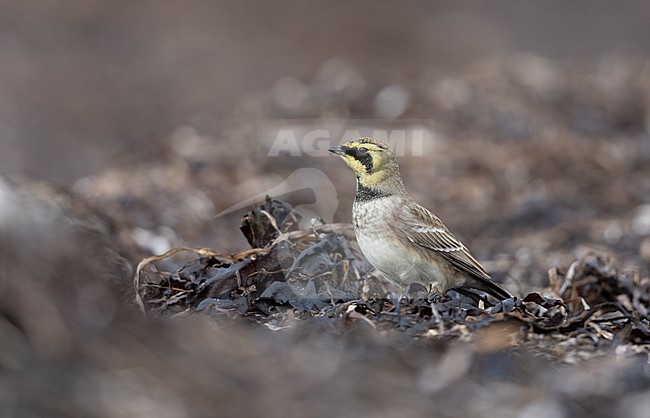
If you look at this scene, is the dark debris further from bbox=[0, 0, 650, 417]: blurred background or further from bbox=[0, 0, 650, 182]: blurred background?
bbox=[0, 0, 650, 182]: blurred background

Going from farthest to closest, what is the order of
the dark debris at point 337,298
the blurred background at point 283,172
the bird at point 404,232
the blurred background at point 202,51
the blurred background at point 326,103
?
the blurred background at point 202,51 → the blurred background at point 326,103 → the bird at point 404,232 → the dark debris at point 337,298 → the blurred background at point 283,172

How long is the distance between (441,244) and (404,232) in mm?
261

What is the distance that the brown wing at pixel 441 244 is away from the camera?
200 inches

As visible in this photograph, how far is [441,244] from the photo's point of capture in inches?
204

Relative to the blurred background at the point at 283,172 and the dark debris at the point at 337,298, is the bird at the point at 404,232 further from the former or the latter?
the blurred background at the point at 283,172

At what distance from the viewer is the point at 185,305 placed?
4.40 m

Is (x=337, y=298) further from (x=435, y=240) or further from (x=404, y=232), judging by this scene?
(x=435, y=240)

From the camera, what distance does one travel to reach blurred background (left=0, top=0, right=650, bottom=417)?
3.19m

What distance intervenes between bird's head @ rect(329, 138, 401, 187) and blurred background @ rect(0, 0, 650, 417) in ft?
4.26

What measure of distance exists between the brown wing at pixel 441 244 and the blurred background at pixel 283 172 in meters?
1.07

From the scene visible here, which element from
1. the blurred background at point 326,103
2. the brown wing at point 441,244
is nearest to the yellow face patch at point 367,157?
the brown wing at point 441,244

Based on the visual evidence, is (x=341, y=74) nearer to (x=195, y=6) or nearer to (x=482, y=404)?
(x=195, y=6)

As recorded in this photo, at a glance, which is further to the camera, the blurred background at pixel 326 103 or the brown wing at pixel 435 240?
the blurred background at pixel 326 103

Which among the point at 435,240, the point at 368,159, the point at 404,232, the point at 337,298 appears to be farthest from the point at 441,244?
the point at 337,298
